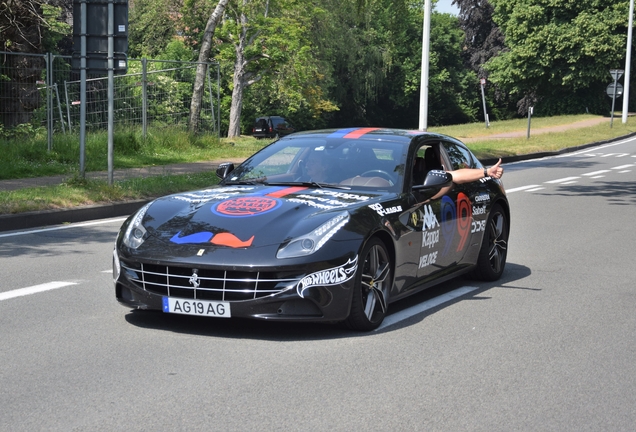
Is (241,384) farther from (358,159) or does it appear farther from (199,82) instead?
(199,82)

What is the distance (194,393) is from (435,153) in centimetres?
403

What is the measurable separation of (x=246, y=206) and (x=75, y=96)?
57.0 ft

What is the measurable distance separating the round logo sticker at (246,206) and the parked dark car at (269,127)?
50.0 m

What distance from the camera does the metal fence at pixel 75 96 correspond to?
2120 centimetres

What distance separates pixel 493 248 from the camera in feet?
29.5

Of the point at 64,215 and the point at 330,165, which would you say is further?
the point at 64,215

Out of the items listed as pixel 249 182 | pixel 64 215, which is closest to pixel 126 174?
pixel 64 215

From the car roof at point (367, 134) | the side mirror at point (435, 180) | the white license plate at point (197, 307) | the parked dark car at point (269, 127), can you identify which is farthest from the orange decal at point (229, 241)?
the parked dark car at point (269, 127)

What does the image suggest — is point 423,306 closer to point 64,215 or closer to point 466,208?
point 466,208

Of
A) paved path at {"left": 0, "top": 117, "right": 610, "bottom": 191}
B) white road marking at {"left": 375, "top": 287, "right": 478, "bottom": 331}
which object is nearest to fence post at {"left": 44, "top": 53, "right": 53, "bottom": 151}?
paved path at {"left": 0, "top": 117, "right": 610, "bottom": 191}

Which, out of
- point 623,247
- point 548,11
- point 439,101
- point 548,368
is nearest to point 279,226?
point 548,368

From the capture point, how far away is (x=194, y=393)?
16.9 ft

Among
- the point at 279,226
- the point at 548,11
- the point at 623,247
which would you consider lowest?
the point at 623,247

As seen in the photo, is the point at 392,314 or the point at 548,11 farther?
the point at 548,11
